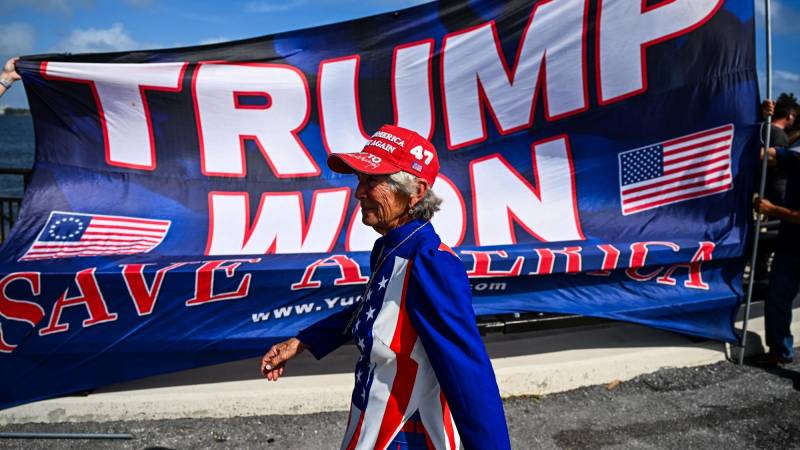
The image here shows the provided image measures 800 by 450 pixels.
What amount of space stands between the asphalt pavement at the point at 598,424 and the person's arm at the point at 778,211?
4.33 ft

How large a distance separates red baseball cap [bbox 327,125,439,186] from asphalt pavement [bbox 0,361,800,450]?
2.49 m

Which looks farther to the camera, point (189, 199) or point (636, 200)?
point (636, 200)

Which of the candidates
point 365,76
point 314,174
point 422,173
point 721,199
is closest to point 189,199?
point 314,174

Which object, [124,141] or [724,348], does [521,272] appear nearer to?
[724,348]

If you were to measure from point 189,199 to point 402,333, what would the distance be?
11.1ft

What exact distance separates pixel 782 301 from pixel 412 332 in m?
4.62

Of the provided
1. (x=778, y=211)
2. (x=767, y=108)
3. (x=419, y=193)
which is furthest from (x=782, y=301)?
(x=419, y=193)

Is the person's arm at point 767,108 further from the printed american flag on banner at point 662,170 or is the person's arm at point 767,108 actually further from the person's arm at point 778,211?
the person's arm at point 778,211

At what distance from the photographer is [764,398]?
4.65 metres

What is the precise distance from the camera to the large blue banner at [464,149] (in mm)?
4602

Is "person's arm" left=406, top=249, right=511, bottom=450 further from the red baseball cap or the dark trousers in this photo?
the dark trousers

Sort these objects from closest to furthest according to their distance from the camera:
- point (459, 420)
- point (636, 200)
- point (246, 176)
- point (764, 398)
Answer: point (459, 420), point (764, 398), point (246, 176), point (636, 200)

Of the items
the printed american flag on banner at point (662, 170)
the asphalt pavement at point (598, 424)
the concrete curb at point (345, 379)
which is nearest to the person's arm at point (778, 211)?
the printed american flag on banner at point (662, 170)

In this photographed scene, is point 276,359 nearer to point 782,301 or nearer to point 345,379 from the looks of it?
point 345,379
